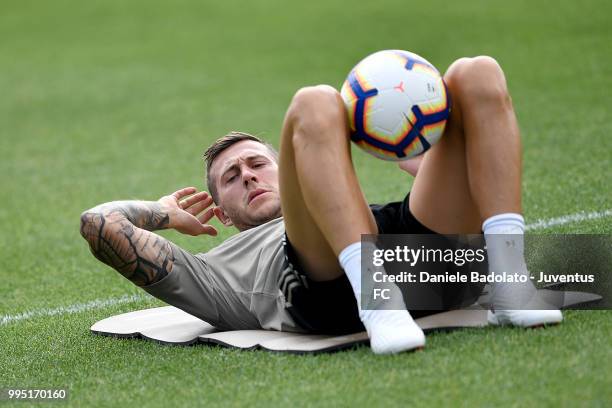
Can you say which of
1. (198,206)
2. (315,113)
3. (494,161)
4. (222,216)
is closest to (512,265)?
(494,161)

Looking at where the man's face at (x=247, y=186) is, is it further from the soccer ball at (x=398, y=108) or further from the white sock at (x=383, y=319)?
the white sock at (x=383, y=319)

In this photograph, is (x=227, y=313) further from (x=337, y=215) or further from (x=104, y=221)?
(x=337, y=215)

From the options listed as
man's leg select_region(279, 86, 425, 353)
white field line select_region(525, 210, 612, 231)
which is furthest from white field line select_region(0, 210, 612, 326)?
man's leg select_region(279, 86, 425, 353)

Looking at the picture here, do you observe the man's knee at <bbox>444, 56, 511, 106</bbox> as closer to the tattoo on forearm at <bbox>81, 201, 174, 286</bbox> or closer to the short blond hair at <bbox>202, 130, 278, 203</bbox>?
the short blond hair at <bbox>202, 130, 278, 203</bbox>

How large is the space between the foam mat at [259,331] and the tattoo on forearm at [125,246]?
0.39 m

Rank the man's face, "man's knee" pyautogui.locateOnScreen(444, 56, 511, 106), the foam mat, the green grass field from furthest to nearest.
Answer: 1. the man's face
2. the foam mat
3. "man's knee" pyautogui.locateOnScreen(444, 56, 511, 106)
4. the green grass field

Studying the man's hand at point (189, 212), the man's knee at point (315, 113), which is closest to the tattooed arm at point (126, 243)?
the man's hand at point (189, 212)

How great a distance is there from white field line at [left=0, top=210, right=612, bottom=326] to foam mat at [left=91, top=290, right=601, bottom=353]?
0.64 meters

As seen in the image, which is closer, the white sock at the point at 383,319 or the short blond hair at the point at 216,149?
the white sock at the point at 383,319

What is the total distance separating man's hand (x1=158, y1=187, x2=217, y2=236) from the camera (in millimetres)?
4980

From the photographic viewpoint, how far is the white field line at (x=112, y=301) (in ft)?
19.0

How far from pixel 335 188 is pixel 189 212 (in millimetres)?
1428

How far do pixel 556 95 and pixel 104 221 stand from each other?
8976 millimetres

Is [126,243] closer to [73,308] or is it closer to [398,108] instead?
[398,108]
